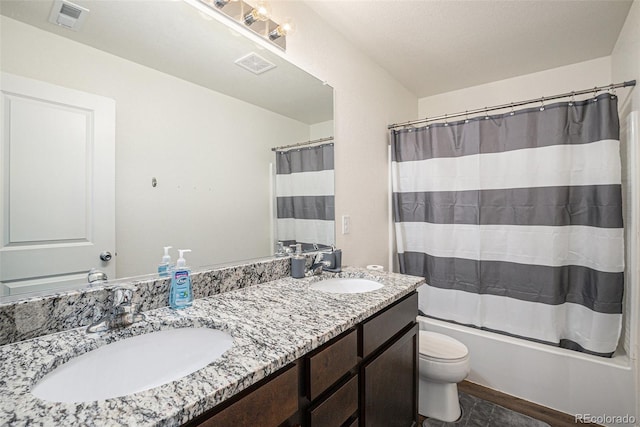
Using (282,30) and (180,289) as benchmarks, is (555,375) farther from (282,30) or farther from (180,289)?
(282,30)

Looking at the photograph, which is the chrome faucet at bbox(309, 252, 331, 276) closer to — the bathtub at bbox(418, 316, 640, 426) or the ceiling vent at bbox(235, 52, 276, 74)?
the ceiling vent at bbox(235, 52, 276, 74)

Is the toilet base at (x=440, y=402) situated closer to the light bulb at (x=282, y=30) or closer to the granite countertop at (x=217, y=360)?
the granite countertop at (x=217, y=360)

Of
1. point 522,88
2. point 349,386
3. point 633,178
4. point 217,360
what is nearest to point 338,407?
point 349,386

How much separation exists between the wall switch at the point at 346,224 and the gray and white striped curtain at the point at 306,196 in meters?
0.11

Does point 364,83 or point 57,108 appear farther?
point 364,83

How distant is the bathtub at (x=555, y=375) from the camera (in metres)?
1.57

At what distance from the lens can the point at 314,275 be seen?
154 cm

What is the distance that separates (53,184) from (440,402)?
6.82 ft

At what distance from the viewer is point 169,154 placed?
1.06 m

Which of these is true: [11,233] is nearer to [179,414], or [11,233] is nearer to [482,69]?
[179,414]

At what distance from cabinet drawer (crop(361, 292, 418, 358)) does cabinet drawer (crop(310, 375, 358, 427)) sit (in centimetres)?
12

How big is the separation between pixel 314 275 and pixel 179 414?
108 cm

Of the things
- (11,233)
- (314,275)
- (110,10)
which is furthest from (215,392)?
Answer: (110,10)

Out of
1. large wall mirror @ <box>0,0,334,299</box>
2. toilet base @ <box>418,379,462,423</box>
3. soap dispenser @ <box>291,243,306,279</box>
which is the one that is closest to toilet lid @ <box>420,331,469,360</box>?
toilet base @ <box>418,379,462,423</box>
